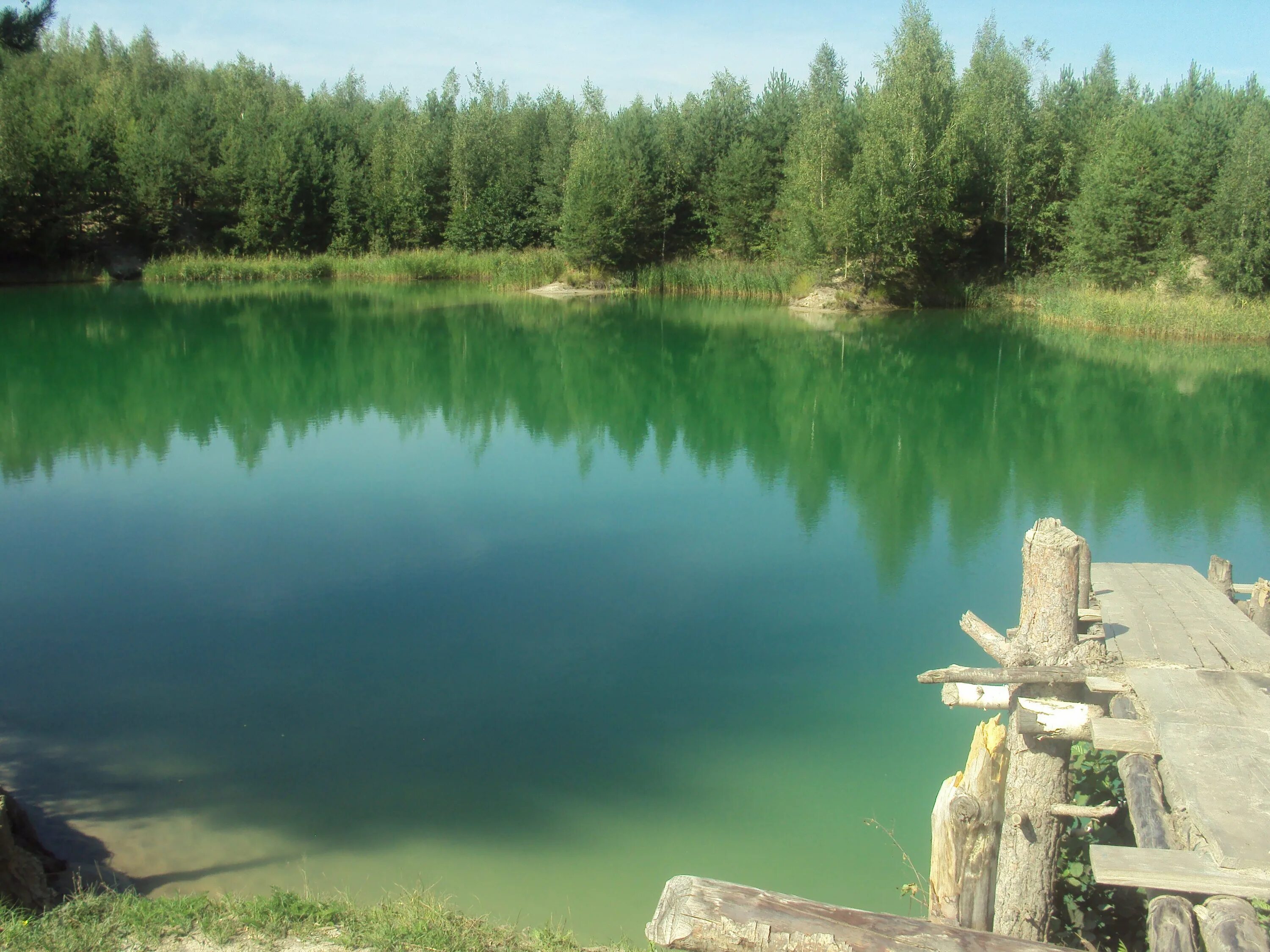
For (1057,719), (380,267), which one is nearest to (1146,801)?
(1057,719)

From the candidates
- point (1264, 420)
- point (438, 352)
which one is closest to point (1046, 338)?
point (1264, 420)

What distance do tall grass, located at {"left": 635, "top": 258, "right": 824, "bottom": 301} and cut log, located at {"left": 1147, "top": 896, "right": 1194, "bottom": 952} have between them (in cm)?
2418

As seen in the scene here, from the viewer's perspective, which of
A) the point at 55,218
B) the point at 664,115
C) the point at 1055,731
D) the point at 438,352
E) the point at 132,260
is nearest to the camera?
the point at 1055,731

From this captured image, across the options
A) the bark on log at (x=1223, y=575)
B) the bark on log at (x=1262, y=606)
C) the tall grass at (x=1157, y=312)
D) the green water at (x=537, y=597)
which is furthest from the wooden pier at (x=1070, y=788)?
the tall grass at (x=1157, y=312)

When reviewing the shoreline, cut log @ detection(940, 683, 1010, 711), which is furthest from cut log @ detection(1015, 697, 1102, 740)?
the shoreline

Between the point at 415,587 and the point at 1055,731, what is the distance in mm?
4685

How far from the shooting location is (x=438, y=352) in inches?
697

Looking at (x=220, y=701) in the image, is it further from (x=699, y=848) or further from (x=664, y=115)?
(x=664, y=115)

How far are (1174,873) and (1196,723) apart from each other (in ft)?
2.71

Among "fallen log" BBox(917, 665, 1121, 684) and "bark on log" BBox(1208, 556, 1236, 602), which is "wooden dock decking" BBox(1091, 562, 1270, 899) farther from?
"bark on log" BBox(1208, 556, 1236, 602)

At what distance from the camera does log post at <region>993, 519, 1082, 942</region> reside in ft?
10.8

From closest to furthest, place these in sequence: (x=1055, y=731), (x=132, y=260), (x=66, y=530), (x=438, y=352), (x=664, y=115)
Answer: (x=1055, y=731), (x=66, y=530), (x=438, y=352), (x=132, y=260), (x=664, y=115)

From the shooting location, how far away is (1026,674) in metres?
3.44

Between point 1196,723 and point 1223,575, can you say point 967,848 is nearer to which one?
point 1196,723
